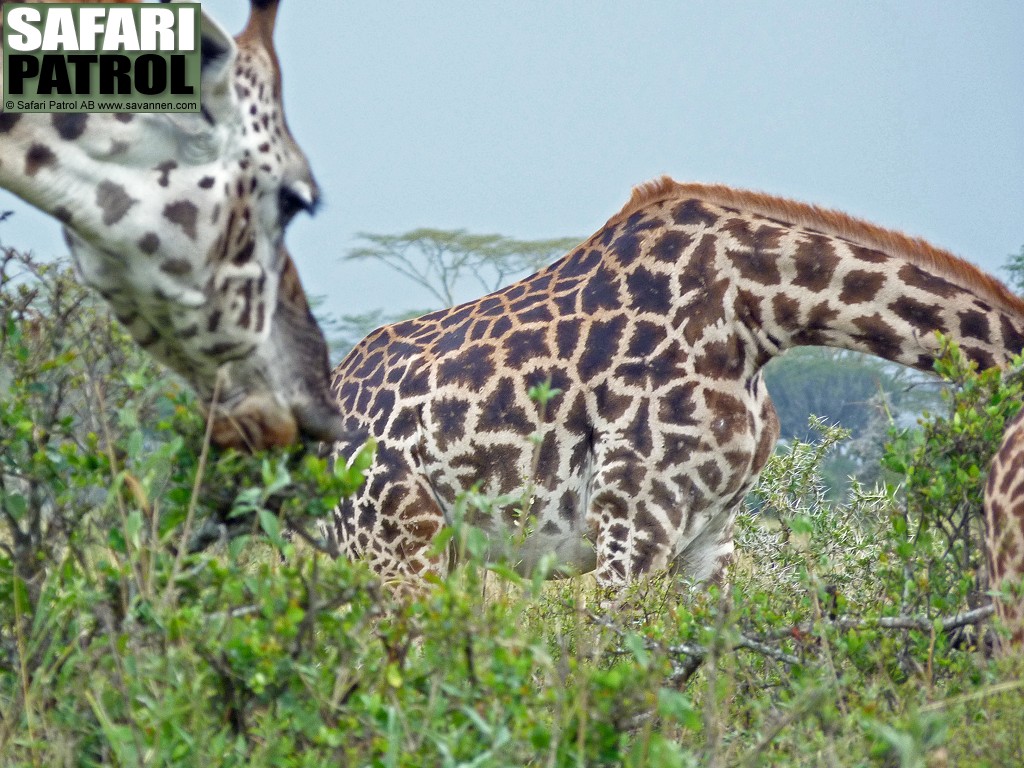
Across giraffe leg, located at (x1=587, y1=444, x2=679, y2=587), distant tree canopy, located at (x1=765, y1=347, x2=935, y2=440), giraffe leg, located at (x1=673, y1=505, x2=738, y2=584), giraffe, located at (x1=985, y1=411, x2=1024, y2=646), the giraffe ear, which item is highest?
the giraffe ear

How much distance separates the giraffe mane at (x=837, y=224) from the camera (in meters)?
5.27

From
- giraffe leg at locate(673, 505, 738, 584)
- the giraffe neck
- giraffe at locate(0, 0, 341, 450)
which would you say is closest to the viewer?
giraffe at locate(0, 0, 341, 450)

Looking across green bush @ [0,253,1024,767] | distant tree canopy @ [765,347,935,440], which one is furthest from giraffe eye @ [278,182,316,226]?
distant tree canopy @ [765,347,935,440]

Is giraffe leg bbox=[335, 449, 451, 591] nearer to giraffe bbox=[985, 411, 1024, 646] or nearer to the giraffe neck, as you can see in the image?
the giraffe neck

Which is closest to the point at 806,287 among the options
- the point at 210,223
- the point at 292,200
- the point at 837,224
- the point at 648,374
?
the point at 837,224

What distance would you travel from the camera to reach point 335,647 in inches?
117

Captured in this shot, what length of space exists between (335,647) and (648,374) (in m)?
2.99

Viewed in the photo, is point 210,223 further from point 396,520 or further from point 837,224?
point 837,224

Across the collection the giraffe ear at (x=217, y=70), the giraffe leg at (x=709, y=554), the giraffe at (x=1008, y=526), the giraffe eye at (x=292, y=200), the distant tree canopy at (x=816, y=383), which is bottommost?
the distant tree canopy at (x=816, y=383)

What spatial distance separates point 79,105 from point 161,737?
1.62m

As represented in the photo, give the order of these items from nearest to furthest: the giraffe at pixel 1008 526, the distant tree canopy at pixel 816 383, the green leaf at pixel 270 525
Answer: the green leaf at pixel 270 525
the giraffe at pixel 1008 526
the distant tree canopy at pixel 816 383
